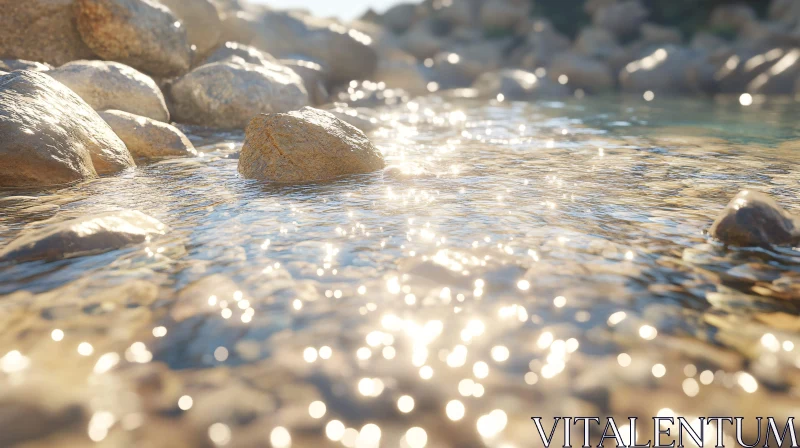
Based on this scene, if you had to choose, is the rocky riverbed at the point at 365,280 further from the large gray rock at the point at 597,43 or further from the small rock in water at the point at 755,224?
the large gray rock at the point at 597,43

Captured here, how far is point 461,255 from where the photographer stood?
8.10 ft

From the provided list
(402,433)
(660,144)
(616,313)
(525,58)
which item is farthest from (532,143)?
(525,58)

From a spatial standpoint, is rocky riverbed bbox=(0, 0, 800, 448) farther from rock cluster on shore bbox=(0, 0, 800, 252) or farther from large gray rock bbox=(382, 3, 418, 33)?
large gray rock bbox=(382, 3, 418, 33)

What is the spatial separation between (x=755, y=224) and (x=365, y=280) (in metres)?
1.81

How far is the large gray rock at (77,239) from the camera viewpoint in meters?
2.48

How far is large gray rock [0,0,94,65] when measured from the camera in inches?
280

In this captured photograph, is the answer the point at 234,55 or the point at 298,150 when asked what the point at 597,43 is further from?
the point at 298,150

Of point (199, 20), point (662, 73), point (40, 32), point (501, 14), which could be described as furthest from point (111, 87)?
point (501, 14)

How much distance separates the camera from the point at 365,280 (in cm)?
226

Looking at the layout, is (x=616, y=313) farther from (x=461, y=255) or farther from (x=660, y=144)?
(x=660, y=144)

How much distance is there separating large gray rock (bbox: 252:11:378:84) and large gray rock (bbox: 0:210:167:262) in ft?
36.4

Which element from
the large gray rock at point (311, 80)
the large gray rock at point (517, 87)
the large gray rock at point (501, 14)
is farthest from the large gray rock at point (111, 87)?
the large gray rock at point (501, 14)

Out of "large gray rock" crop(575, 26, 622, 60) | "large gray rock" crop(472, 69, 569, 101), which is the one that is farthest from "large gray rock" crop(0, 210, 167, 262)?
"large gray rock" crop(575, 26, 622, 60)

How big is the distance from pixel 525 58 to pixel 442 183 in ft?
60.6
